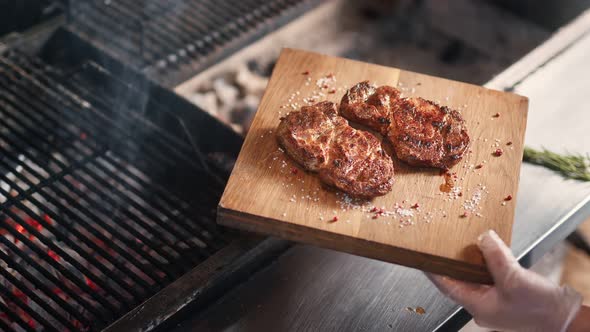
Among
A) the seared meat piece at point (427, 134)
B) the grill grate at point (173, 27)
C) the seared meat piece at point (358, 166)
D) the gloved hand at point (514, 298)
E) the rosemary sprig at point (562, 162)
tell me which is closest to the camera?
the gloved hand at point (514, 298)

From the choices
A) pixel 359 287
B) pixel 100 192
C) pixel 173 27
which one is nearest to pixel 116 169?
pixel 100 192

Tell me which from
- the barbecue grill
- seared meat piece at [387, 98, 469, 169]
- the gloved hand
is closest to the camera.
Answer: the gloved hand

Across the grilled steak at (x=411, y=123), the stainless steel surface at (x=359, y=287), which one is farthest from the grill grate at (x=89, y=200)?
the grilled steak at (x=411, y=123)

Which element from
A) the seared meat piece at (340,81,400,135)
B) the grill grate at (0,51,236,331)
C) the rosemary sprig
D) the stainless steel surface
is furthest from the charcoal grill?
the rosemary sprig

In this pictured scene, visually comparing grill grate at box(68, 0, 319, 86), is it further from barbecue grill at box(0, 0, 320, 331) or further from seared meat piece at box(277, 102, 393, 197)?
seared meat piece at box(277, 102, 393, 197)

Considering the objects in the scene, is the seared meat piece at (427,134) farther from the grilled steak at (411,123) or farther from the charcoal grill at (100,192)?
the charcoal grill at (100,192)

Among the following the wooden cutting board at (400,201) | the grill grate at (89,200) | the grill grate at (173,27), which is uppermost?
the wooden cutting board at (400,201)

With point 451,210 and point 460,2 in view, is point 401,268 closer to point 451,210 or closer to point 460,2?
point 451,210
